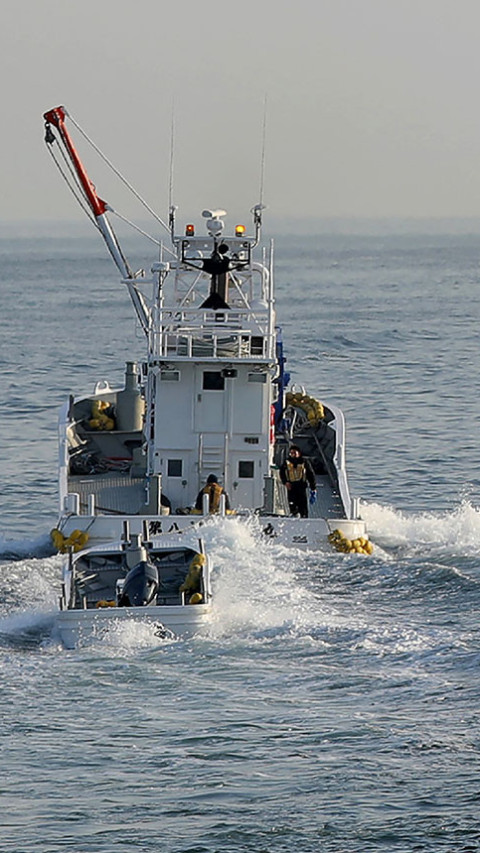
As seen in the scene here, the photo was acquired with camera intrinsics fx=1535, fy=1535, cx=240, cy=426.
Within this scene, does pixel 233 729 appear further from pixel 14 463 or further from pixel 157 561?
pixel 14 463

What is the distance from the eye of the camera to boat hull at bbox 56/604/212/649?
23.0 m

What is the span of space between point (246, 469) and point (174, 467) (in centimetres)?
145

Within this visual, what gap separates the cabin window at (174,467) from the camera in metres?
30.8

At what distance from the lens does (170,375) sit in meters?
30.7

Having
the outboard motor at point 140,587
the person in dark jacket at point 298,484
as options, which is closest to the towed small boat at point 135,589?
the outboard motor at point 140,587

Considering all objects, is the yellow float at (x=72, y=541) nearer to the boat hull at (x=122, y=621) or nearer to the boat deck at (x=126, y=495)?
the boat deck at (x=126, y=495)

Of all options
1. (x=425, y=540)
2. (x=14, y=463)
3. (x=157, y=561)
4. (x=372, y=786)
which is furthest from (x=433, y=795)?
(x=14, y=463)

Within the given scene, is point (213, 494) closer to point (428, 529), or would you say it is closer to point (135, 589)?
point (428, 529)

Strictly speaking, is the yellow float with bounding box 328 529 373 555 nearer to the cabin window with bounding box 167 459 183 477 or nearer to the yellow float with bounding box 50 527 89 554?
the cabin window with bounding box 167 459 183 477

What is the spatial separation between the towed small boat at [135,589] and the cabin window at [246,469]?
3.11m

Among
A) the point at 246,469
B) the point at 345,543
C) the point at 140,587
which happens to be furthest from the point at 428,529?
the point at 140,587

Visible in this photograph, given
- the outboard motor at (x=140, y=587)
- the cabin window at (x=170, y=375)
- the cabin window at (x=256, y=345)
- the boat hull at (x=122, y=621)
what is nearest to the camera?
the boat hull at (x=122, y=621)

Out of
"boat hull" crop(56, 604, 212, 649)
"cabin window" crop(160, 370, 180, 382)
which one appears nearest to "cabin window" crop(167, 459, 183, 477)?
"cabin window" crop(160, 370, 180, 382)

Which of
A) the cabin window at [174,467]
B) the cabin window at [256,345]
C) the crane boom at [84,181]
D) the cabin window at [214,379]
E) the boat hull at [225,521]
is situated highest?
the crane boom at [84,181]
